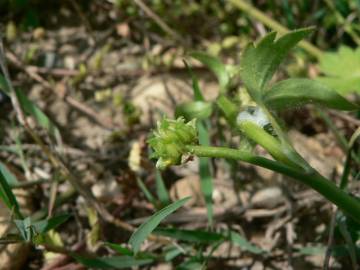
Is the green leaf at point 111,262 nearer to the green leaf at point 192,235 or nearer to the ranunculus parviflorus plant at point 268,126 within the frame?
the green leaf at point 192,235

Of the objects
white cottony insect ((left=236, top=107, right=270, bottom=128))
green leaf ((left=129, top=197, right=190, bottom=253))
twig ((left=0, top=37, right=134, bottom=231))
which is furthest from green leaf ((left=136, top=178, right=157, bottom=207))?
white cottony insect ((left=236, top=107, right=270, bottom=128))

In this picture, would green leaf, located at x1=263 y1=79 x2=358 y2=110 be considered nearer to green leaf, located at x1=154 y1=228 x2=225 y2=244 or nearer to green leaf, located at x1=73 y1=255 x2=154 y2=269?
green leaf, located at x1=154 y1=228 x2=225 y2=244

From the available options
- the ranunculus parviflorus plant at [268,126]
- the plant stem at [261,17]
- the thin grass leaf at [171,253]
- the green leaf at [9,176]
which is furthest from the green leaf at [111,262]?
the plant stem at [261,17]

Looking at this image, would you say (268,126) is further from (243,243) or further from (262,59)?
(243,243)

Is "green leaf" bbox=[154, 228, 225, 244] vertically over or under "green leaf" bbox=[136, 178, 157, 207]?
under

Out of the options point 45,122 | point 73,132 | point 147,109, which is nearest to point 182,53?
point 147,109

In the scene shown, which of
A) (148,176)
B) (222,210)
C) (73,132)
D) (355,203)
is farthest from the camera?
(73,132)

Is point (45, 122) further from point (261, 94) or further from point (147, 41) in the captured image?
point (261, 94)
